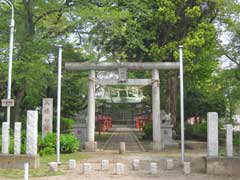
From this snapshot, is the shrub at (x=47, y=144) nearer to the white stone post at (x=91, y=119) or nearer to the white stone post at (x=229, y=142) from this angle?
the white stone post at (x=91, y=119)

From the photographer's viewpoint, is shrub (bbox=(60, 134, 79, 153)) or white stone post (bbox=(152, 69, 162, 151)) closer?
shrub (bbox=(60, 134, 79, 153))

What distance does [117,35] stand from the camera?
2330cm

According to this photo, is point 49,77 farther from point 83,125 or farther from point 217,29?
point 217,29

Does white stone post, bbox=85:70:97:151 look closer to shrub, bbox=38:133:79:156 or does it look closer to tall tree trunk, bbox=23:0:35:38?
shrub, bbox=38:133:79:156

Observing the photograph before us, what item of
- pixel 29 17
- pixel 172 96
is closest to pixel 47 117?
pixel 29 17

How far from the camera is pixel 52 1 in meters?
22.4

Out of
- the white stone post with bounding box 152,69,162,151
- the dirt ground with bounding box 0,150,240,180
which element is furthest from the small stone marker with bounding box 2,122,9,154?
the white stone post with bounding box 152,69,162,151

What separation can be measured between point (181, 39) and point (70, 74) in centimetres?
837

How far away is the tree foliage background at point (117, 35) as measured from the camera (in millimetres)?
21672

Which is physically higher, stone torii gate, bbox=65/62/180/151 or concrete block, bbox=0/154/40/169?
stone torii gate, bbox=65/62/180/151

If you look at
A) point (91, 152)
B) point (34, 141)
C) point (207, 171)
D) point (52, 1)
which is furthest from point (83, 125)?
point (207, 171)

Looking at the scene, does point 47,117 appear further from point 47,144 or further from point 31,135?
point 31,135

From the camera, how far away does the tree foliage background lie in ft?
71.1

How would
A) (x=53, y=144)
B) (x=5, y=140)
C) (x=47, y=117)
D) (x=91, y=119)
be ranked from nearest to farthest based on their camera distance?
(x=5, y=140) < (x=53, y=144) < (x=47, y=117) < (x=91, y=119)
